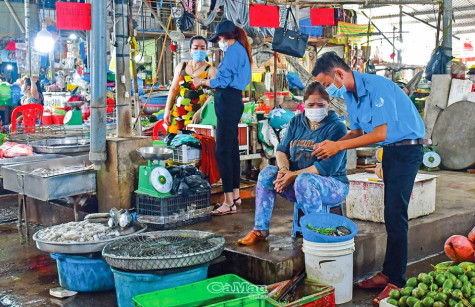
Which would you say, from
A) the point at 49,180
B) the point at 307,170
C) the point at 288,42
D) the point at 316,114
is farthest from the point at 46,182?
the point at 288,42

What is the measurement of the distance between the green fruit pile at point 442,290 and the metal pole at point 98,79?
145 inches

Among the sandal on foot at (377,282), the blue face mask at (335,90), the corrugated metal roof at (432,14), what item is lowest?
the sandal on foot at (377,282)

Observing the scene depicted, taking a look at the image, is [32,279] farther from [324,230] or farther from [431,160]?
[431,160]

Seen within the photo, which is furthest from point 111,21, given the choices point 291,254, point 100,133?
point 291,254

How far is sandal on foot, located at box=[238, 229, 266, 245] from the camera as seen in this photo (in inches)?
193

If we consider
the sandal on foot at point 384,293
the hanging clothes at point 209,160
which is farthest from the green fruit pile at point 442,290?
the hanging clothes at point 209,160

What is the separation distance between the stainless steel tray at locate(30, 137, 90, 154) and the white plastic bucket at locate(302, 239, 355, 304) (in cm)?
451

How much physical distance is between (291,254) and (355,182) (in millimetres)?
1475

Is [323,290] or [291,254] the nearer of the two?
[323,290]

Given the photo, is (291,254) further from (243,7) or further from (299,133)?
(243,7)

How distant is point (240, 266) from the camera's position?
15.4 feet

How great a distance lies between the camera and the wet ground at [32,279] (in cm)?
448

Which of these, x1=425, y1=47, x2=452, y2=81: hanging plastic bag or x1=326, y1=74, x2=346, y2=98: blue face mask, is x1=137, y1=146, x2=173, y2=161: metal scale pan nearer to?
x1=326, y1=74, x2=346, y2=98: blue face mask

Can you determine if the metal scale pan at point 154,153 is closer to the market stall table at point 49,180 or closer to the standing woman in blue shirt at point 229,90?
the standing woman in blue shirt at point 229,90
